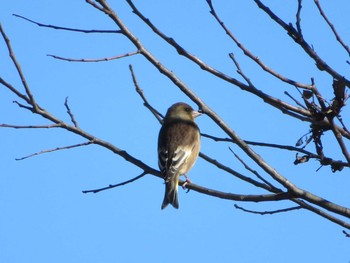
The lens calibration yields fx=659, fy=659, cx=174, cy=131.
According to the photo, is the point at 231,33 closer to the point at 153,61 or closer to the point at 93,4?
the point at 153,61

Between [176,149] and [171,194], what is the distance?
3.24 feet

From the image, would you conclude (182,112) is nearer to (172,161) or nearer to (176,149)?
(176,149)

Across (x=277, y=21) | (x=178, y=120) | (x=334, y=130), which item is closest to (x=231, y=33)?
(x=277, y=21)

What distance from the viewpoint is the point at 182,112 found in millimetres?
9914

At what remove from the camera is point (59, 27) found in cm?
402

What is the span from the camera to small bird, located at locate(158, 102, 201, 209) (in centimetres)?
772

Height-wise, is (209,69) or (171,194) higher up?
(171,194)

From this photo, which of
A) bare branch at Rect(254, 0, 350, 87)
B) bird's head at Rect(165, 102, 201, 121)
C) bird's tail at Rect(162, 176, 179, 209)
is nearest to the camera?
bare branch at Rect(254, 0, 350, 87)

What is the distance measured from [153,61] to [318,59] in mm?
983

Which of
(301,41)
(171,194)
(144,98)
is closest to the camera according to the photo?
(301,41)

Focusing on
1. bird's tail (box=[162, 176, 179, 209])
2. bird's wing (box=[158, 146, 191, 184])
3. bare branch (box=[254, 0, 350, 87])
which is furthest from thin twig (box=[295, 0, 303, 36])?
bird's tail (box=[162, 176, 179, 209])

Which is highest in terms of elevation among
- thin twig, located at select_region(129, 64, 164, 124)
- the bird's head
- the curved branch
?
the bird's head

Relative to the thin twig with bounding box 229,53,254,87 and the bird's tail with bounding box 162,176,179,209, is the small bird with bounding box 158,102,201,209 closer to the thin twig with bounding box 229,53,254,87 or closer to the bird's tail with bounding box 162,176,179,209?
the bird's tail with bounding box 162,176,179,209

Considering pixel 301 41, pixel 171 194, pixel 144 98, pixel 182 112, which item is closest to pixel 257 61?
pixel 301 41
